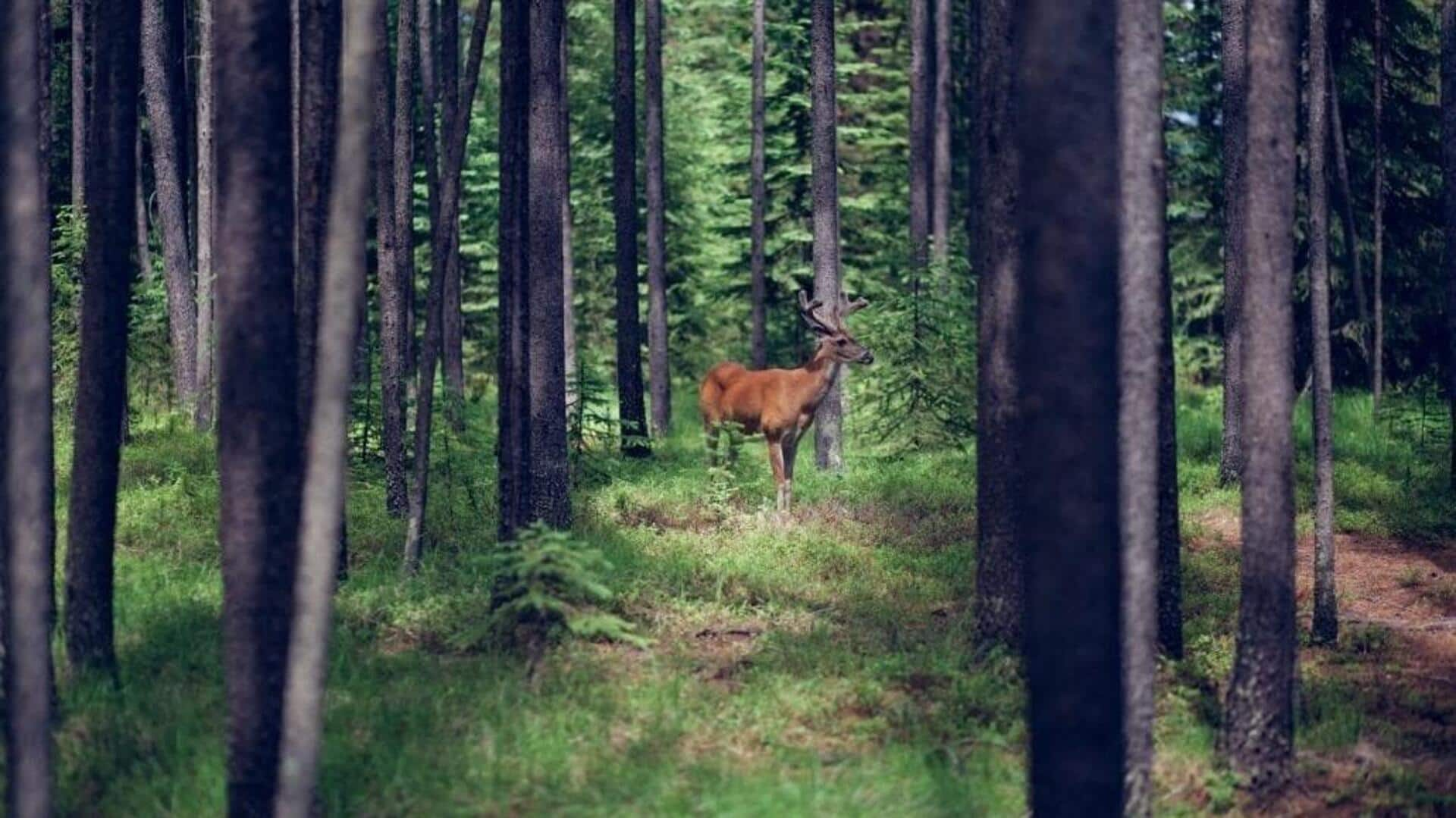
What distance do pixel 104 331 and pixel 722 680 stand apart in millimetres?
4920

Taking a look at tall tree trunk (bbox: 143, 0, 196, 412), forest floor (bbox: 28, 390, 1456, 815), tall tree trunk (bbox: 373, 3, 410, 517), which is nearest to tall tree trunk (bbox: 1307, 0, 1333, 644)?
forest floor (bbox: 28, 390, 1456, 815)

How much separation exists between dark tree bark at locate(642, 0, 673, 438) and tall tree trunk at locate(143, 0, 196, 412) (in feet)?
23.6

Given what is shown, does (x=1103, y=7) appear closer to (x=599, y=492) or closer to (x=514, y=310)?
(x=514, y=310)

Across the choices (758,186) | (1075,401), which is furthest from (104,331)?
(758,186)

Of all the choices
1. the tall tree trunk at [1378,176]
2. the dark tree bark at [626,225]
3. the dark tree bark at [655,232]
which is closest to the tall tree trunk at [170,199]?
the dark tree bark at [626,225]

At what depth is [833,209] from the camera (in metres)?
20.8

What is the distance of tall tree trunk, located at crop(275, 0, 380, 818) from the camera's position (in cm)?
716

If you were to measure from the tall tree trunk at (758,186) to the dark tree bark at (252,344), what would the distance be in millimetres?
17728

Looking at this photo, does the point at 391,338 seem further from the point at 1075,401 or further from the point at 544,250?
the point at 1075,401

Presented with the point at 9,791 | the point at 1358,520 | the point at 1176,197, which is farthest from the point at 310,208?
the point at 1176,197

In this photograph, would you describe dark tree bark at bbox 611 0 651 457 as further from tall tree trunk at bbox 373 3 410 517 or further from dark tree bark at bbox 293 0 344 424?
dark tree bark at bbox 293 0 344 424

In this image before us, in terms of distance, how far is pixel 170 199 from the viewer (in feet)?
71.8

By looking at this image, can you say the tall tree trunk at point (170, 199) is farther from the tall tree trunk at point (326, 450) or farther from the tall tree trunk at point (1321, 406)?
the tall tree trunk at point (1321, 406)

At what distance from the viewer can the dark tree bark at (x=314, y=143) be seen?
11836 millimetres
